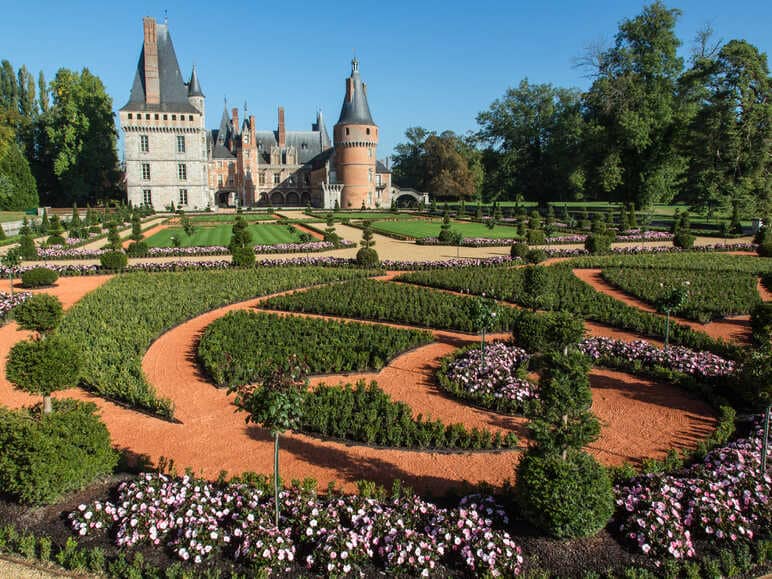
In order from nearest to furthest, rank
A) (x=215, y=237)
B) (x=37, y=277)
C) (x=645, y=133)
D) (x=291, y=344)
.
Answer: (x=291, y=344), (x=37, y=277), (x=215, y=237), (x=645, y=133)

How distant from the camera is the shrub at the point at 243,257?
18906 millimetres

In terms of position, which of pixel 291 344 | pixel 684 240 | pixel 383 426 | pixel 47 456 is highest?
pixel 684 240

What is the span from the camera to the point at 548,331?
830 cm

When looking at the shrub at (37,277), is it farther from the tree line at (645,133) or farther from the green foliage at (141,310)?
the tree line at (645,133)

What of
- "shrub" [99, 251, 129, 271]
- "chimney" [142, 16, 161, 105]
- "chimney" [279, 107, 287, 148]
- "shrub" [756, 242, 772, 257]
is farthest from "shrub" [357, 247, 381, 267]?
"chimney" [279, 107, 287, 148]

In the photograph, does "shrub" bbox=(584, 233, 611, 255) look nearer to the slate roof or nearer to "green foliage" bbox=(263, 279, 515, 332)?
"green foliage" bbox=(263, 279, 515, 332)

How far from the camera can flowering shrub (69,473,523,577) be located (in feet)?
15.3

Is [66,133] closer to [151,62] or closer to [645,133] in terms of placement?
[151,62]

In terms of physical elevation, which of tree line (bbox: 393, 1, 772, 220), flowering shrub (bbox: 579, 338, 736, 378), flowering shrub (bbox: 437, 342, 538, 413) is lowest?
flowering shrub (bbox: 437, 342, 538, 413)

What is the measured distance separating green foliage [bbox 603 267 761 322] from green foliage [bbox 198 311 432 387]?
18.3 ft

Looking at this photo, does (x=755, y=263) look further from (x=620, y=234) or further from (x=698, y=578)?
(x=698, y=578)

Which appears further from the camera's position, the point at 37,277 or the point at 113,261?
the point at 113,261

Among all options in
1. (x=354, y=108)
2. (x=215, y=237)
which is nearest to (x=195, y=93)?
Result: (x=354, y=108)

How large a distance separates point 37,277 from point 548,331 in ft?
47.5
